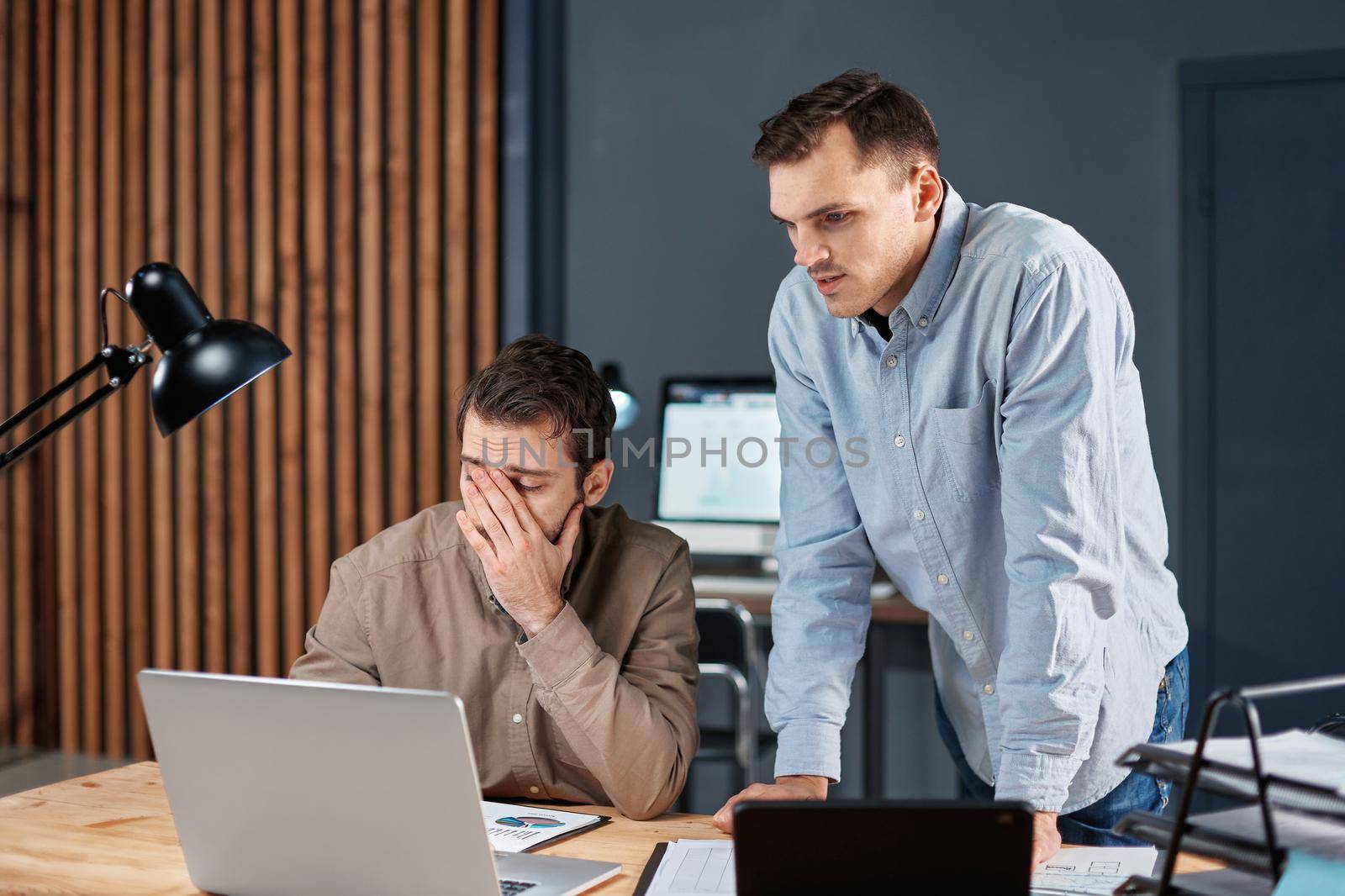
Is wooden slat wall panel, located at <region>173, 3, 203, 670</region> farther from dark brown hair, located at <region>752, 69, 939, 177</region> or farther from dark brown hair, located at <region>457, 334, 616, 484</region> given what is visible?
dark brown hair, located at <region>752, 69, 939, 177</region>

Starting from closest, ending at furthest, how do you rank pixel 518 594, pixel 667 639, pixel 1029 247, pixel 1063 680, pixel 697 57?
pixel 1063 680
pixel 1029 247
pixel 518 594
pixel 667 639
pixel 697 57

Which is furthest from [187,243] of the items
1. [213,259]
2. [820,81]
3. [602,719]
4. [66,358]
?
[602,719]

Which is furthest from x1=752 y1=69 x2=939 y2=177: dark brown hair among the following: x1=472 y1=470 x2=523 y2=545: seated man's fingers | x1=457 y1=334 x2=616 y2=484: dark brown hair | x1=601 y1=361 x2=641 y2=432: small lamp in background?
x1=601 y1=361 x2=641 y2=432: small lamp in background

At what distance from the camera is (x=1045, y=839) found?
132 centimetres

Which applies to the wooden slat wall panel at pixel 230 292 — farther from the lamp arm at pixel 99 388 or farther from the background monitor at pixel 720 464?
the lamp arm at pixel 99 388

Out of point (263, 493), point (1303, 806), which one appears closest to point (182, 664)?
point (263, 493)

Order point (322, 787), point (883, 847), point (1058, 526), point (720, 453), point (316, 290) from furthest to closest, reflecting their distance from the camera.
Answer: point (316, 290) < point (720, 453) < point (1058, 526) < point (322, 787) < point (883, 847)

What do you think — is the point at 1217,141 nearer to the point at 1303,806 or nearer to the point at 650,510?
the point at 650,510

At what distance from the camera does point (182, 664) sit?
13.4ft

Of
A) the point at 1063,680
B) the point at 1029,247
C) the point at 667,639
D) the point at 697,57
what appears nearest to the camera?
the point at 1063,680

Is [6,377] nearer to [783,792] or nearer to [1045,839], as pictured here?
[783,792]

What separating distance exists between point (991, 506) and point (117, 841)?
117 centimetres

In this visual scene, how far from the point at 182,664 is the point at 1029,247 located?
3.41m

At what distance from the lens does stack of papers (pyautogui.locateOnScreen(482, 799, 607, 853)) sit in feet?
4.67
